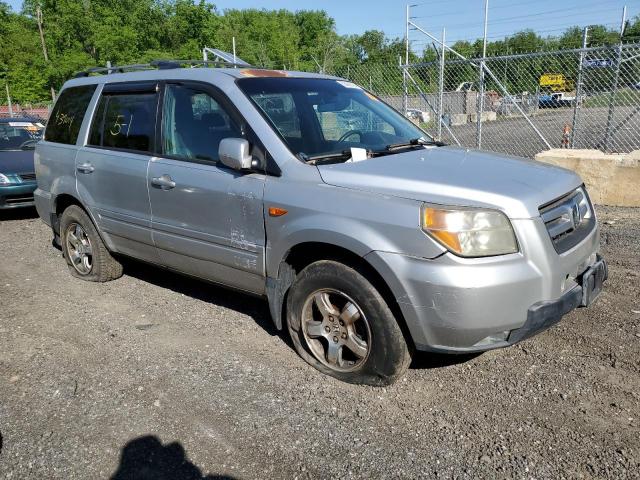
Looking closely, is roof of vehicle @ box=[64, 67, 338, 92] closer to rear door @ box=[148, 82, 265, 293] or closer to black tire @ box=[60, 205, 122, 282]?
rear door @ box=[148, 82, 265, 293]

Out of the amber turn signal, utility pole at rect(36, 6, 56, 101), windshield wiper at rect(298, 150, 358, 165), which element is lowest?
the amber turn signal

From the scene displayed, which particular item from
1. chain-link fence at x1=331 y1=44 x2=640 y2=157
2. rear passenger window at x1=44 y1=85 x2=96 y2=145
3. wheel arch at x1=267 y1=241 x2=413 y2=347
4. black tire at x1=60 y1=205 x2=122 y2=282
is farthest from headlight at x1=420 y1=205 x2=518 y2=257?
chain-link fence at x1=331 y1=44 x2=640 y2=157

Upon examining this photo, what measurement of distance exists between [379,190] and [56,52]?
34968 mm

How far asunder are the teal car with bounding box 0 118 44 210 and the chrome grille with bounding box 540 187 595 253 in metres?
7.94

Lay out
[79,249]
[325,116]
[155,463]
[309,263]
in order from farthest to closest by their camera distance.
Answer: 1. [79,249]
2. [325,116]
3. [309,263]
4. [155,463]

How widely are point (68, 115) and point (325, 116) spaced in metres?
2.76

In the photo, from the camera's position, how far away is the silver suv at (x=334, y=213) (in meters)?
2.90

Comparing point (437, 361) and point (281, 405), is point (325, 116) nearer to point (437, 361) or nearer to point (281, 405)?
point (437, 361)

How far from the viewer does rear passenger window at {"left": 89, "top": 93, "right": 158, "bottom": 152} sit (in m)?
4.38

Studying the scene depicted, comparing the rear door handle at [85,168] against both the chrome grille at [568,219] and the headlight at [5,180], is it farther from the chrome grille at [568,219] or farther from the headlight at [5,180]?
the headlight at [5,180]

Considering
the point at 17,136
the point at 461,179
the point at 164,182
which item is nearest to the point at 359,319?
the point at 461,179

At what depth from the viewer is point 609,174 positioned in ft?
24.4

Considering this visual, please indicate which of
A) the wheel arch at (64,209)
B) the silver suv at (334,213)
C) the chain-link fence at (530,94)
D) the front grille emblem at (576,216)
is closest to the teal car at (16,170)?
the wheel arch at (64,209)

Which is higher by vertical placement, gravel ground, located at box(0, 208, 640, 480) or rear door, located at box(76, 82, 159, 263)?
rear door, located at box(76, 82, 159, 263)
